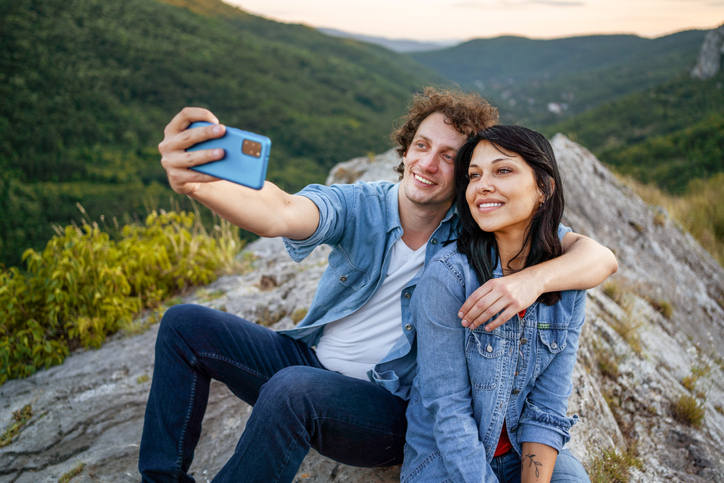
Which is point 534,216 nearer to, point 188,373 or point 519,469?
point 519,469

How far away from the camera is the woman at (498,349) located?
148 cm

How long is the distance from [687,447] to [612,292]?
1.49 m

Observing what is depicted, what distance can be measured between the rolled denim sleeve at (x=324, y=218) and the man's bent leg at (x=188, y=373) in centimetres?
49

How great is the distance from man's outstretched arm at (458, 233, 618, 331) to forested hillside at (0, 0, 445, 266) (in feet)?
85.7

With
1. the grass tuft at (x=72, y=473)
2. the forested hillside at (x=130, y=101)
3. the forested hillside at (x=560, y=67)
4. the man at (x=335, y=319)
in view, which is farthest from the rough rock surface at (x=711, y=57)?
the grass tuft at (x=72, y=473)

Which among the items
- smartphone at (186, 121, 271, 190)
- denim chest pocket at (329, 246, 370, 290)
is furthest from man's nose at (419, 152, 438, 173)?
smartphone at (186, 121, 271, 190)

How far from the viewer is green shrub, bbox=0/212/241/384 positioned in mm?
3336

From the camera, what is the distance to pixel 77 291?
11.8 feet

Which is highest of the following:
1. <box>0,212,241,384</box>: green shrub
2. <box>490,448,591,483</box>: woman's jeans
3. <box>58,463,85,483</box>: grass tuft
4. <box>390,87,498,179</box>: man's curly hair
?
<box>390,87,498,179</box>: man's curly hair

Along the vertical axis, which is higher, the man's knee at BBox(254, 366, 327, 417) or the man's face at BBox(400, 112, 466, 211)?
the man's face at BBox(400, 112, 466, 211)

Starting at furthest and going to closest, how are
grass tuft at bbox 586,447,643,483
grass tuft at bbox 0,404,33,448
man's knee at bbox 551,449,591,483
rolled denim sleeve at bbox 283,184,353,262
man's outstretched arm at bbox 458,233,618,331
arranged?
grass tuft at bbox 0,404,33,448 → grass tuft at bbox 586,447,643,483 → rolled denim sleeve at bbox 283,184,353,262 → man's knee at bbox 551,449,591,483 → man's outstretched arm at bbox 458,233,618,331

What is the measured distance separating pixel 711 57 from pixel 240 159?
5713cm

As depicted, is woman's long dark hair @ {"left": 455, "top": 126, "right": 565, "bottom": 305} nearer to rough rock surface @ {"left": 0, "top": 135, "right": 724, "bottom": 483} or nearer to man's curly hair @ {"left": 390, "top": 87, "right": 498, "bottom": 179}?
man's curly hair @ {"left": 390, "top": 87, "right": 498, "bottom": 179}

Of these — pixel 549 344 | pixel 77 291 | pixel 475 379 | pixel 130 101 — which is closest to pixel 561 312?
pixel 549 344
